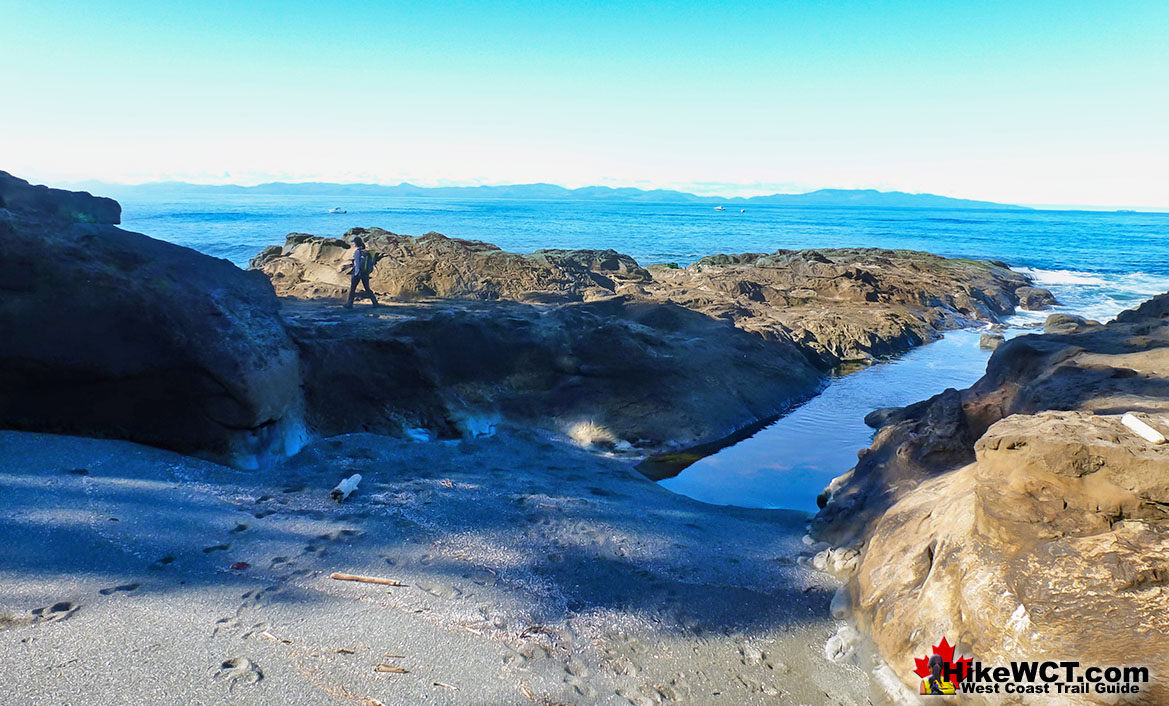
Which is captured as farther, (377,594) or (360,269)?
(360,269)

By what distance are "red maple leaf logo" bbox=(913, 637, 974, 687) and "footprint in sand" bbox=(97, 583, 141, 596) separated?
4.38m

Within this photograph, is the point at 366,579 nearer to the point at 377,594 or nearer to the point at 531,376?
the point at 377,594

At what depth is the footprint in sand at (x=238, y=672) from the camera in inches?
128

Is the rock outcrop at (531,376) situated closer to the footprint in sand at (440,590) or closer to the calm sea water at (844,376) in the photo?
the calm sea water at (844,376)

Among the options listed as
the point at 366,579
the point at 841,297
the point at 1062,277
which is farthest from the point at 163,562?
the point at 1062,277

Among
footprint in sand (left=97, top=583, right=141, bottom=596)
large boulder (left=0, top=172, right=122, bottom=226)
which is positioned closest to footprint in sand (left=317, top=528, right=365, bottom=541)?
footprint in sand (left=97, top=583, right=141, bottom=596)

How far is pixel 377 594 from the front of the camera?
414cm

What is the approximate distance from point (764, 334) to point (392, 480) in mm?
8416

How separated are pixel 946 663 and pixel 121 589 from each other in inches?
178

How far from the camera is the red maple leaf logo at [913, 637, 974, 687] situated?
348 centimetres

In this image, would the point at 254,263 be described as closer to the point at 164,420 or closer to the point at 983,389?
the point at 164,420

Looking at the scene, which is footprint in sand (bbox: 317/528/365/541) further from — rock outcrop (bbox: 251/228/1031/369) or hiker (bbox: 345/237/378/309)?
rock outcrop (bbox: 251/228/1031/369)

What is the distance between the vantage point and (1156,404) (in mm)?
5117

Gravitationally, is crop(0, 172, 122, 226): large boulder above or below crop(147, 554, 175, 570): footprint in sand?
above
